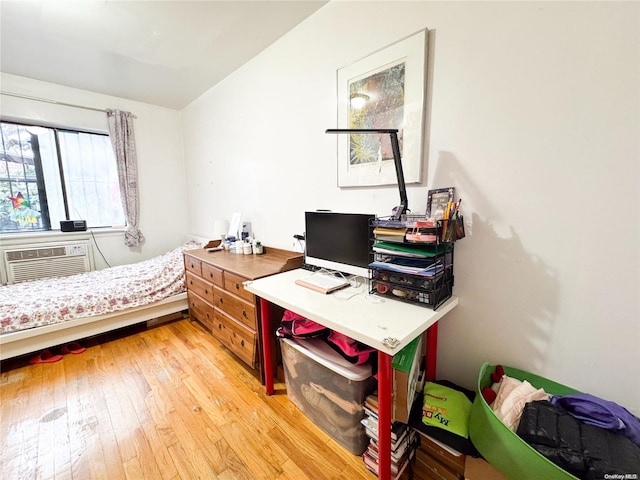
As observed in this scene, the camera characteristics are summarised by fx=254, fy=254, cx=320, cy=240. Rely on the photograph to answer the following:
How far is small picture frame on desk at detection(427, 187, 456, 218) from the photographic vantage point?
1.22 m

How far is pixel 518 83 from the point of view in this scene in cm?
104

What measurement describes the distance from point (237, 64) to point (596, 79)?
8.34 ft

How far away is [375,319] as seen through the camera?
1061 mm

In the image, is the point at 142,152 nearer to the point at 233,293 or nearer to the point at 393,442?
the point at 233,293

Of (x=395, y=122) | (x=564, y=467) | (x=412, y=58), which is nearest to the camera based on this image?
(x=564, y=467)

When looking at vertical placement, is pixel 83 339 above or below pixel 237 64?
below

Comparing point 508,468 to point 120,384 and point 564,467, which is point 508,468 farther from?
point 120,384

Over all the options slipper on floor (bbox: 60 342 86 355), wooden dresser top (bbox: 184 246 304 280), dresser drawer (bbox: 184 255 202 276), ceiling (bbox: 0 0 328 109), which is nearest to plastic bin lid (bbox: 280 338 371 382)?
wooden dresser top (bbox: 184 246 304 280)

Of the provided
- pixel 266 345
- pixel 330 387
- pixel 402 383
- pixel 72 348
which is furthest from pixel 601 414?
pixel 72 348

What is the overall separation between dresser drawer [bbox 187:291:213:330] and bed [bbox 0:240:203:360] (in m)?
0.18

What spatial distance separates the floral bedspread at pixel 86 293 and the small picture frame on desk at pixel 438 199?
2497 mm

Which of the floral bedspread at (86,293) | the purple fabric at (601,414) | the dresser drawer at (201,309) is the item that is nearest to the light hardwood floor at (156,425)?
the dresser drawer at (201,309)

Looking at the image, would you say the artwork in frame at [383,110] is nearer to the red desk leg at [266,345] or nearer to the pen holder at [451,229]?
the pen holder at [451,229]

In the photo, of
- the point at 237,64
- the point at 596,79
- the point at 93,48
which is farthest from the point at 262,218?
the point at 596,79
